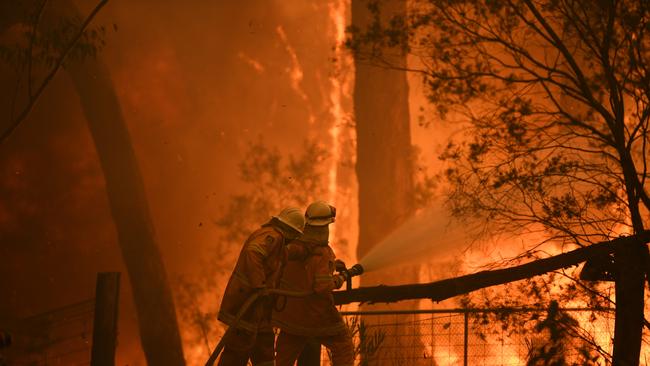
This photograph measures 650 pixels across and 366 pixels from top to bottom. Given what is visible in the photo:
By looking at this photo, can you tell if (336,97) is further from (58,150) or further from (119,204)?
(119,204)

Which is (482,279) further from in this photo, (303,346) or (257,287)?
(257,287)

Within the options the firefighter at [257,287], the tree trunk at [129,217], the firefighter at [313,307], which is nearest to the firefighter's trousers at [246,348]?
the firefighter at [257,287]

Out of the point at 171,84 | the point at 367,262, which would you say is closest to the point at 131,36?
the point at 171,84

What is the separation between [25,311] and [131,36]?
22.8ft

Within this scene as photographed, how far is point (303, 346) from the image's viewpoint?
6.49 metres

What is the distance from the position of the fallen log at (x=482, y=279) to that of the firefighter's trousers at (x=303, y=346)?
452 mm

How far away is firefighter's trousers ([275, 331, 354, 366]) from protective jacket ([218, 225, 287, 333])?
2.04ft

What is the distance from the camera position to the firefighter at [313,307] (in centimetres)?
626

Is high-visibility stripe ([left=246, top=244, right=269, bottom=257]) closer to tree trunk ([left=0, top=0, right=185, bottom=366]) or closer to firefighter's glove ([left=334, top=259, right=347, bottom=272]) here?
firefighter's glove ([left=334, top=259, right=347, bottom=272])

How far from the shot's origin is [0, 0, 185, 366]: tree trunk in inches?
500

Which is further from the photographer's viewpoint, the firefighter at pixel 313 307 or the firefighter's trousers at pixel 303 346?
the firefighter's trousers at pixel 303 346

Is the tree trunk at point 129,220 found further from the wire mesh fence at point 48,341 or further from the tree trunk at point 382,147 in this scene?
the tree trunk at point 382,147

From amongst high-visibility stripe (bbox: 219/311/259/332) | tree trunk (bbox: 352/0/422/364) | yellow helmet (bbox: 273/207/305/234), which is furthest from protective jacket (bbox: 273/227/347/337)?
tree trunk (bbox: 352/0/422/364)

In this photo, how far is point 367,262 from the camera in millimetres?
6809
